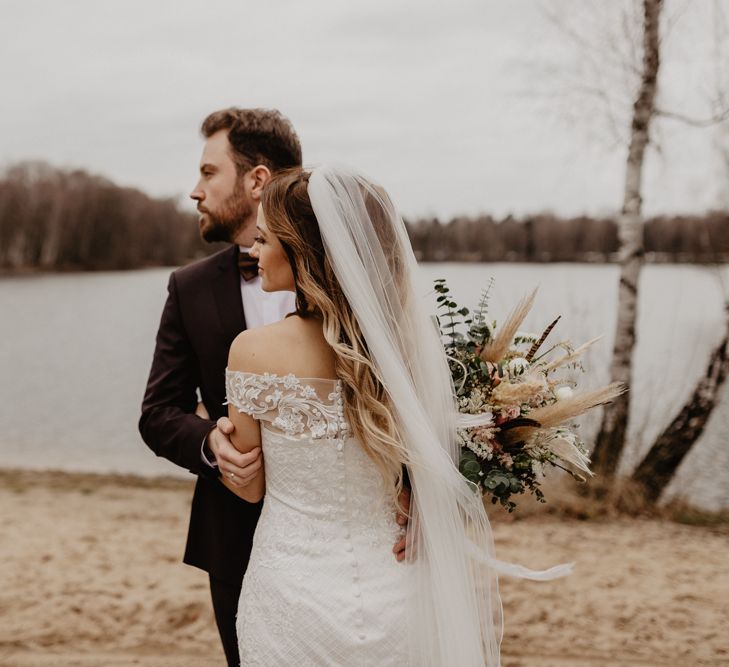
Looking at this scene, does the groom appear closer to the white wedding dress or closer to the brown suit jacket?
the brown suit jacket

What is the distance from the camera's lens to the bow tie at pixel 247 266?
8.76 ft

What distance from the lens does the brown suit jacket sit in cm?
253

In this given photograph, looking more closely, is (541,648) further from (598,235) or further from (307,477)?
(598,235)

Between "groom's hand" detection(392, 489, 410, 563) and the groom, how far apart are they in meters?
0.63

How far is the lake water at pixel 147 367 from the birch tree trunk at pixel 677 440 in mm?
230

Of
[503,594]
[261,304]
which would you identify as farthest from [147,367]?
[261,304]

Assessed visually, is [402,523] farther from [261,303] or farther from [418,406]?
[261,303]

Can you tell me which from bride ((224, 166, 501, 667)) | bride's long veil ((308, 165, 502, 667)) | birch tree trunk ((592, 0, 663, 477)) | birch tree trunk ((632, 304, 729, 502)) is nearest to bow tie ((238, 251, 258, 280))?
bride ((224, 166, 501, 667))

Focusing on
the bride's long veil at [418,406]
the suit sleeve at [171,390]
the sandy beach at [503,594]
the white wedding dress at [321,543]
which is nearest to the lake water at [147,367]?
the bride's long veil at [418,406]

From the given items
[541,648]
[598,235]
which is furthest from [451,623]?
[598,235]

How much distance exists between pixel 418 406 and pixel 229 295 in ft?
2.91

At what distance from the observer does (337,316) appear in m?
2.01

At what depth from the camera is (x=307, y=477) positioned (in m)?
2.02

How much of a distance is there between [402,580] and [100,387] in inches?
687
